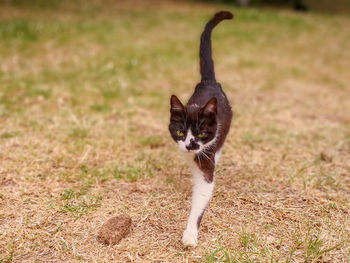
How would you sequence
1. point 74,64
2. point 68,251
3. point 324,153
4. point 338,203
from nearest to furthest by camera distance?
point 68,251, point 338,203, point 324,153, point 74,64

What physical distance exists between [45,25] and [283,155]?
8.51 m

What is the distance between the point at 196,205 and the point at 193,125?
1.99 ft

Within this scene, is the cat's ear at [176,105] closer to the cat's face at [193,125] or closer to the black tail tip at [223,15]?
the cat's face at [193,125]

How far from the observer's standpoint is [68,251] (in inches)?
106

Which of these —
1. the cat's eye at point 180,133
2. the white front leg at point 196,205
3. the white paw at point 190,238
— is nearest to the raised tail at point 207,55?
the cat's eye at point 180,133

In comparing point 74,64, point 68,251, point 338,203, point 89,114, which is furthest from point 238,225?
point 74,64

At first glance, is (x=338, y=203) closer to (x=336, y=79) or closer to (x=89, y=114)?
(x=89, y=114)

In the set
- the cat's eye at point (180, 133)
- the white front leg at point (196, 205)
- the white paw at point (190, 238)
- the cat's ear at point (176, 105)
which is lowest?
the white paw at point (190, 238)

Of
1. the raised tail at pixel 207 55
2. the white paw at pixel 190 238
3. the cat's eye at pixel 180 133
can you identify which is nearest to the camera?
the white paw at pixel 190 238

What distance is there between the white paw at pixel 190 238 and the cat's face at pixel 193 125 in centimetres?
60

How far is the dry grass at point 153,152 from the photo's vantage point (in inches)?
110

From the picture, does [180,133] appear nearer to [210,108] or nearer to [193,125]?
[193,125]

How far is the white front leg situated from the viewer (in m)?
2.70

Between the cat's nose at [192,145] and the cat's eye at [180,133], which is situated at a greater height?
the cat's eye at [180,133]
